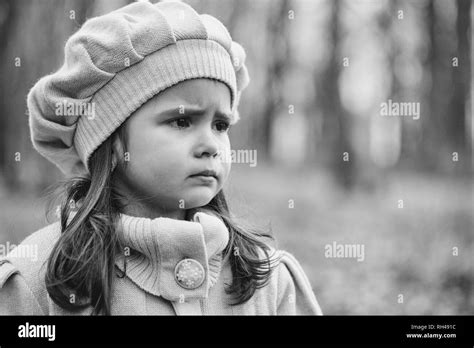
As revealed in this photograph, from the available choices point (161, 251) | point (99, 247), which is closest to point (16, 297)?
point (99, 247)

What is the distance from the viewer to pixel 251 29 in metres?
9.09

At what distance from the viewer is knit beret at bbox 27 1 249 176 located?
167 cm

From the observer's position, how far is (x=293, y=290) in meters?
1.90

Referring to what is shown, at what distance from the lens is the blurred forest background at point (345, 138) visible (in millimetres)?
5625

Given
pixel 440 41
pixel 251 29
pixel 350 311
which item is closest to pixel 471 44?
pixel 440 41

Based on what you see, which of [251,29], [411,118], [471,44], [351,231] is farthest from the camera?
[411,118]

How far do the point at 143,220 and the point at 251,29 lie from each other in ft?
25.7

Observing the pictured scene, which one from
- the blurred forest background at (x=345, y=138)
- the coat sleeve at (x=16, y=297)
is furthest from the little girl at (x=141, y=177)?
the blurred forest background at (x=345, y=138)

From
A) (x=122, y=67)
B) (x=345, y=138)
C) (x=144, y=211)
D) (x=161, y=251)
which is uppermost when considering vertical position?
(x=345, y=138)

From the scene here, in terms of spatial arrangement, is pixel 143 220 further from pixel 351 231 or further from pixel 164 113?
pixel 351 231

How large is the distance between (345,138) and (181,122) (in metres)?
7.82

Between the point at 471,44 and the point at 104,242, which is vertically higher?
the point at 471,44

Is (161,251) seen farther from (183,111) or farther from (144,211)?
(183,111)

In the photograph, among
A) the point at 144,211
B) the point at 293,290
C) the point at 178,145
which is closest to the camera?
the point at 178,145
